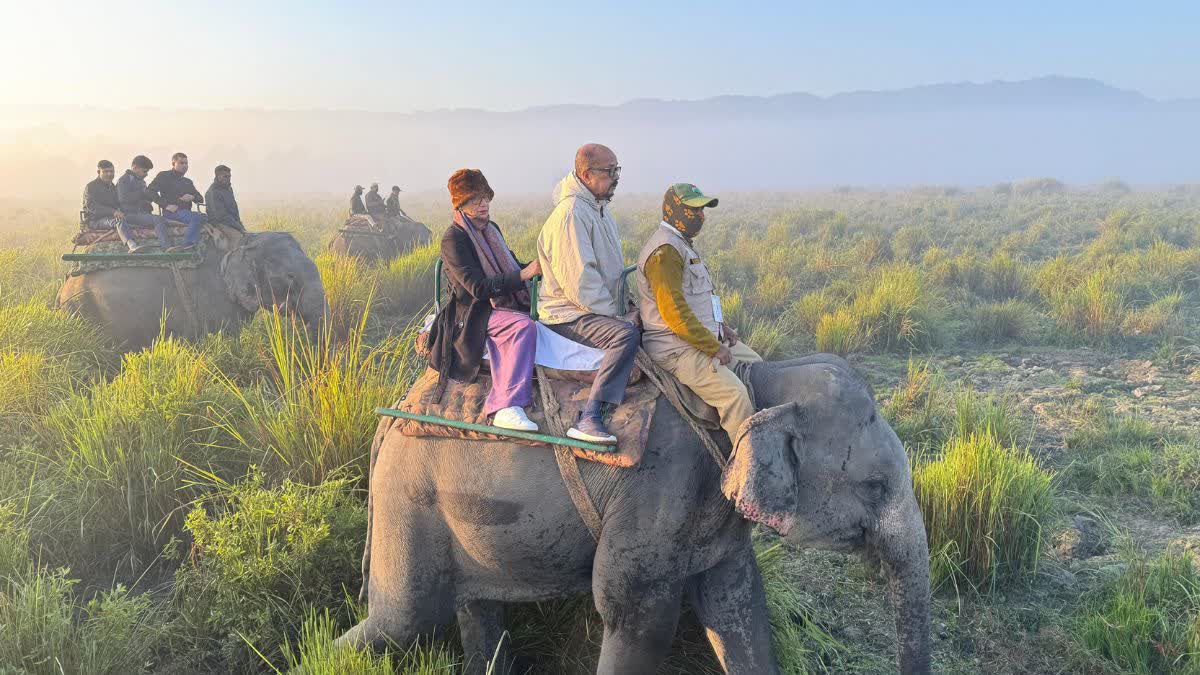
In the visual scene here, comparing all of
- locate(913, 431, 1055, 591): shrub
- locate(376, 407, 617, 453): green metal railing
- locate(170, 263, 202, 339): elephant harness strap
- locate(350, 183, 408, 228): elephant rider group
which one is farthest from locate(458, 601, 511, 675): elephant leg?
locate(350, 183, 408, 228): elephant rider group

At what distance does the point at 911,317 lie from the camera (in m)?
10.7

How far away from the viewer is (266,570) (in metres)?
3.99

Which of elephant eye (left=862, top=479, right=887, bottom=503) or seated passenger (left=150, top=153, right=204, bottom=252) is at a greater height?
seated passenger (left=150, top=153, right=204, bottom=252)

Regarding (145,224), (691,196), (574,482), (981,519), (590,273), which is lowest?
(981,519)

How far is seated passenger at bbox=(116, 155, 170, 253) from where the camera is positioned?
8844mm

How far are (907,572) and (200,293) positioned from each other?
7952mm

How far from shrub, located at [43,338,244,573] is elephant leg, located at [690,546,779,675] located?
2903 millimetres

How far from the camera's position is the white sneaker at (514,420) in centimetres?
326

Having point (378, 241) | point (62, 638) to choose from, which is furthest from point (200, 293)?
point (378, 241)

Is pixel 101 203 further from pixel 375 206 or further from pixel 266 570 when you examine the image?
pixel 375 206

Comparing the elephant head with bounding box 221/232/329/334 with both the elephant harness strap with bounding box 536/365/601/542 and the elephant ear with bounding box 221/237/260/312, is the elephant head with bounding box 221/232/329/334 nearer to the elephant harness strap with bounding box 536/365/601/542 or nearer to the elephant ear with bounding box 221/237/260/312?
the elephant ear with bounding box 221/237/260/312

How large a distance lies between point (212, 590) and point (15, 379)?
11.6 feet

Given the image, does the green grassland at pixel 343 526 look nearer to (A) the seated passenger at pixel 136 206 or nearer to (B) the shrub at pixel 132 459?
(B) the shrub at pixel 132 459

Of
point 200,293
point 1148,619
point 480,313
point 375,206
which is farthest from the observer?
point 375,206
